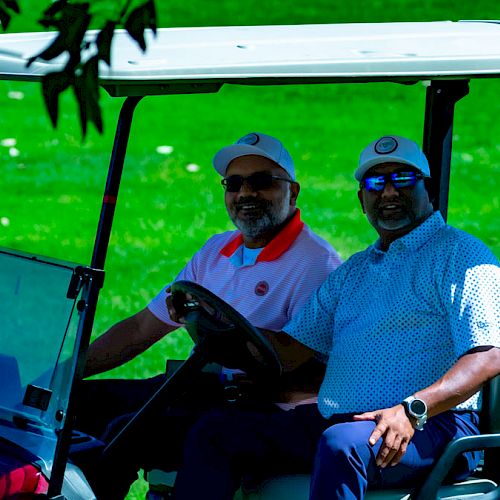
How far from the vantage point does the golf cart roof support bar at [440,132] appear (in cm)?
492

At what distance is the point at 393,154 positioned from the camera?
418 cm

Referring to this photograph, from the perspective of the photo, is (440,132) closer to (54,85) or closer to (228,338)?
(228,338)

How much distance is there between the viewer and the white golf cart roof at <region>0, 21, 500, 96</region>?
3.50 m

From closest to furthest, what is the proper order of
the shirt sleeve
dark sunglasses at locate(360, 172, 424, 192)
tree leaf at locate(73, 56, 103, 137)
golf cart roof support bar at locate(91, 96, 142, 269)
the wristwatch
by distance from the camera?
tree leaf at locate(73, 56, 103, 137) → golf cart roof support bar at locate(91, 96, 142, 269) → the wristwatch → the shirt sleeve → dark sunglasses at locate(360, 172, 424, 192)

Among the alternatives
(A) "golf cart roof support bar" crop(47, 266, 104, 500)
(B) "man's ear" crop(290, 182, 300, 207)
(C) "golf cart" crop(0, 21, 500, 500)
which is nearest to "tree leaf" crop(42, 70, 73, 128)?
(C) "golf cart" crop(0, 21, 500, 500)

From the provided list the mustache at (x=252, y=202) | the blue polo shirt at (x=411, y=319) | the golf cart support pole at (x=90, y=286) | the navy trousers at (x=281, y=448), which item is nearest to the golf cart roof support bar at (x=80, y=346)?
the golf cart support pole at (x=90, y=286)

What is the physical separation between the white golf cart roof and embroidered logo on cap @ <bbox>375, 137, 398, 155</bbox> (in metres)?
0.31

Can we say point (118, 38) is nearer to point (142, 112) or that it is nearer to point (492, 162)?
point (492, 162)

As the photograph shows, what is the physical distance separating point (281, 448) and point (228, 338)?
0.35 metres

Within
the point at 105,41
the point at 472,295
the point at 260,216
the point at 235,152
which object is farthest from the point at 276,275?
the point at 105,41

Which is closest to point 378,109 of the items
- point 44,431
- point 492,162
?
point 492,162

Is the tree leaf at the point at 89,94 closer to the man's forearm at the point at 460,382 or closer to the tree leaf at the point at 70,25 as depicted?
the tree leaf at the point at 70,25

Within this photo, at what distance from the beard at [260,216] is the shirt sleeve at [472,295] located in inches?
31.5

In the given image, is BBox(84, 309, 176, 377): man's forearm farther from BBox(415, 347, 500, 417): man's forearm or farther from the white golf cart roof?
BBox(415, 347, 500, 417): man's forearm
